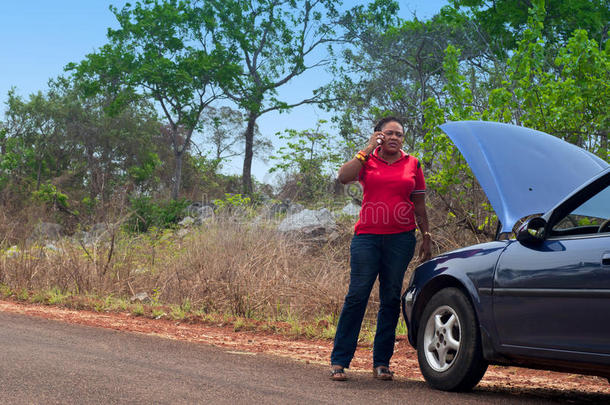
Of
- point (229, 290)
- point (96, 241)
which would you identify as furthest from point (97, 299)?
point (229, 290)

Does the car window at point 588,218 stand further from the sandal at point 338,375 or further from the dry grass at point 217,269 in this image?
the dry grass at point 217,269

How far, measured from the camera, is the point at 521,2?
31.7m

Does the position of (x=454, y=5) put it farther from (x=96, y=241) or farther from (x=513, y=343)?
(x=513, y=343)

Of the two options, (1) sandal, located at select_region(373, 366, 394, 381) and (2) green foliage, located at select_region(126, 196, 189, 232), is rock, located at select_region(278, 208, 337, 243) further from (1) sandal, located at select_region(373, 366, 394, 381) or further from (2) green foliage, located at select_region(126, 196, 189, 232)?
(2) green foliage, located at select_region(126, 196, 189, 232)

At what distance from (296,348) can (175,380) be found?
3136 mm

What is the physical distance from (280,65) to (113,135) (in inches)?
430

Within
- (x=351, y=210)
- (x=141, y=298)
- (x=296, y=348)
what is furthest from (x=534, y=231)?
(x=351, y=210)

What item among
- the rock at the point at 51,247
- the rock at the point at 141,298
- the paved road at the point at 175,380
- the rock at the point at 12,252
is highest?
the rock at the point at 51,247

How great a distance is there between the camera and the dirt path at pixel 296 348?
20.5ft

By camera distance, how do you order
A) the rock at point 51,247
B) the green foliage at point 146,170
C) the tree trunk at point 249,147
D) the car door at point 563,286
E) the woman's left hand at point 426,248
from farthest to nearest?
the green foliage at point 146,170
the tree trunk at point 249,147
the rock at point 51,247
the woman's left hand at point 426,248
the car door at point 563,286

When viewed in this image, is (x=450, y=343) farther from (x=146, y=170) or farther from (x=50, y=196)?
(x=146, y=170)

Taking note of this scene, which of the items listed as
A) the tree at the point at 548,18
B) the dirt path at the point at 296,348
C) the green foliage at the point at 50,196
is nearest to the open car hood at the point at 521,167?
the dirt path at the point at 296,348

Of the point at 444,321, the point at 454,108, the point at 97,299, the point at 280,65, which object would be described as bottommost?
the point at 97,299

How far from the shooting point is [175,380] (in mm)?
5418
